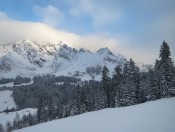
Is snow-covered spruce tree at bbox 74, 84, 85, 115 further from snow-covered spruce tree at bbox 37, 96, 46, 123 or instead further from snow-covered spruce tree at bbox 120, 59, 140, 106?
snow-covered spruce tree at bbox 37, 96, 46, 123

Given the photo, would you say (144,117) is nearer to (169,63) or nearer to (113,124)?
(113,124)

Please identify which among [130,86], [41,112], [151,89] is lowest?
[41,112]

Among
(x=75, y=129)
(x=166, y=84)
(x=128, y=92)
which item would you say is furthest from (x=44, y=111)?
(x=75, y=129)

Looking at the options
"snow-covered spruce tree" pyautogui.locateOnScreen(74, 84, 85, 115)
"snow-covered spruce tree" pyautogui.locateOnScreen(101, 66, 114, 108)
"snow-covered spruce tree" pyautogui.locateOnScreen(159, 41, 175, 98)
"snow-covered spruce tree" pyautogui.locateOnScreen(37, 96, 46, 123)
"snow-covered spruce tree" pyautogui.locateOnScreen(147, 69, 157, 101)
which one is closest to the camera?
"snow-covered spruce tree" pyautogui.locateOnScreen(159, 41, 175, 98)

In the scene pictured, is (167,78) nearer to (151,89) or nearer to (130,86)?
(151,89)

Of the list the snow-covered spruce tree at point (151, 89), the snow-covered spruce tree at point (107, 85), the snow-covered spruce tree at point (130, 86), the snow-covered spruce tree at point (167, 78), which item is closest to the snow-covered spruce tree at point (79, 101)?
the snow-covered spruce tree at point (107, 85)

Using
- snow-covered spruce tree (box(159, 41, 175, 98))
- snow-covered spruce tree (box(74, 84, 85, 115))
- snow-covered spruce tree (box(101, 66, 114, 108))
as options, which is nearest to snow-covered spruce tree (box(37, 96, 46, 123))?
snow-covered spruce tree (box(74, 84, 85, 115))

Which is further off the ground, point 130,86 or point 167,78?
point 167,78

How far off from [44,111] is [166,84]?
158 feet

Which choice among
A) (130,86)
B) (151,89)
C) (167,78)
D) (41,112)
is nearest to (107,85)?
(130,86)

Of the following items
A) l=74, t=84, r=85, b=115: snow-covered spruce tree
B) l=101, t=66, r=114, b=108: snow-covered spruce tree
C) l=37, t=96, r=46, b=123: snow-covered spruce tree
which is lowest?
l=37, t=96, r=46, b=123: snow-covered spruce tree

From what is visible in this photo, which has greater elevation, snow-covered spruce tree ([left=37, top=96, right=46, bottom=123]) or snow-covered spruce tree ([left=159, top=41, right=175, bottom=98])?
snow-covered spruce tree ([left=159, top=41, right=175, bottom=98])

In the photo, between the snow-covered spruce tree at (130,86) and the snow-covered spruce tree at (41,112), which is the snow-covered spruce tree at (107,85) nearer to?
the snow-covered spruce tree at (130,86)

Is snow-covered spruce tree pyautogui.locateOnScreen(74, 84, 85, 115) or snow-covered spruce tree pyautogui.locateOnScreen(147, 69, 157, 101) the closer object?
snow-covered spruce tree pyautogui.locateOnScreen(147, 69, 157, 101)
